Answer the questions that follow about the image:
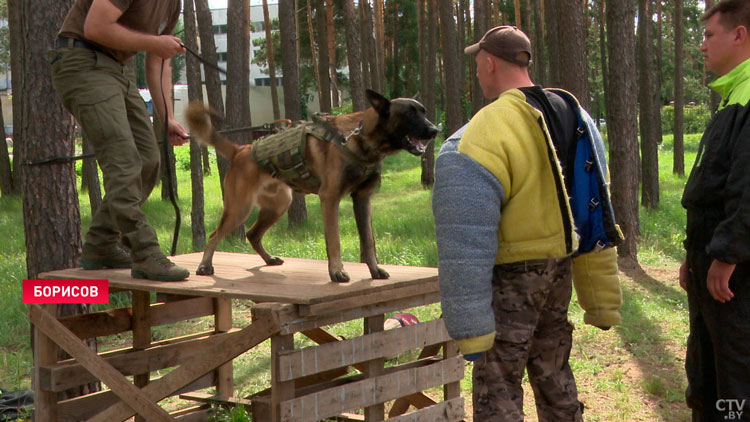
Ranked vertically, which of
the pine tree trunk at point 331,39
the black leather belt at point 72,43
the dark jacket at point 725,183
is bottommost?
the dark jacket at point 725,183

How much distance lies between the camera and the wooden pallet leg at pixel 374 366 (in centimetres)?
451

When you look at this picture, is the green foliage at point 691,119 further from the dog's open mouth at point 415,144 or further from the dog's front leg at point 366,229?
the dog's open mouth at point 415,144

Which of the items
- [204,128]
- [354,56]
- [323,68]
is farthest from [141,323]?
[323,68]

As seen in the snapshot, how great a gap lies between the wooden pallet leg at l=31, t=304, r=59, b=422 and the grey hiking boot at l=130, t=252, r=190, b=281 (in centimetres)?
73

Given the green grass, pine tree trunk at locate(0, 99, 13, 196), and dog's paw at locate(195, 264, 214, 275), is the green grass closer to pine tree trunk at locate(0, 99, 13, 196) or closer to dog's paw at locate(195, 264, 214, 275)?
dog's paw at locate(195, 264, 214, 275)

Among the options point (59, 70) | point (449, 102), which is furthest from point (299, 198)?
point (59, 70)

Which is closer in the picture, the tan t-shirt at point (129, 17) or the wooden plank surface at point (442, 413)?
the tan t-shirt at point (129, 17)

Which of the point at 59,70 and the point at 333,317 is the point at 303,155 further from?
the point at 59,70

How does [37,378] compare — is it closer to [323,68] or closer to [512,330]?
[512,330]

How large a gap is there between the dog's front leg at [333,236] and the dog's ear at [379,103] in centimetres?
57

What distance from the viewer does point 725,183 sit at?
10.6 feet

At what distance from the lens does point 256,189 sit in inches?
197

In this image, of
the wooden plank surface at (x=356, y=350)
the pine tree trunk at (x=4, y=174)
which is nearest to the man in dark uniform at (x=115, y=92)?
the wooden plank surface at (x=356, y=350)

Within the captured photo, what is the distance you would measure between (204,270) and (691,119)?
142ft
